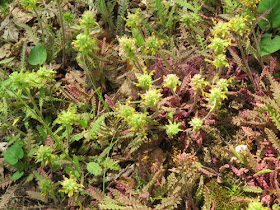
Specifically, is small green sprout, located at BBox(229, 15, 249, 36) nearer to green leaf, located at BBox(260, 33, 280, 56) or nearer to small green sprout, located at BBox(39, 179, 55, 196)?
green leaf, located at BBox(260, 33, 280, 56)

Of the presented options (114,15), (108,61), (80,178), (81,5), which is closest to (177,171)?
(80,178)

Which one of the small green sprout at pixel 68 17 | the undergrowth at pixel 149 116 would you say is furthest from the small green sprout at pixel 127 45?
the small green sprout at pixel 68 17

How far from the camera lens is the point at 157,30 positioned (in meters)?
3.43

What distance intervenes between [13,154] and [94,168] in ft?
2.86

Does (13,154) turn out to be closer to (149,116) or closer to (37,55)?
(37,55)

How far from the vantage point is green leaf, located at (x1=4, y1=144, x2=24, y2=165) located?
280 centimetres

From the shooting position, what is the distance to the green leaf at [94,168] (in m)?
2.59

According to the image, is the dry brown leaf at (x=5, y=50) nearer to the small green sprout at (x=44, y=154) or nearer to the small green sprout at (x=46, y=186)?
the small green sprout at (x=44, y=154)

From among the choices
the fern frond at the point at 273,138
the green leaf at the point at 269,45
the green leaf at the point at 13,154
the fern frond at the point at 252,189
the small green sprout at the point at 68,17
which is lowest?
the green leaf at the point at 13,154

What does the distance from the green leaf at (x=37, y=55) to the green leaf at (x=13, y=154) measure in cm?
101

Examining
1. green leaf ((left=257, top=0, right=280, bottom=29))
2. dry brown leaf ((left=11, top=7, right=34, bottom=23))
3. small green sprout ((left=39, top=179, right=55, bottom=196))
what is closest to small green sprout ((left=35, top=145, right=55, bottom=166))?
small green sprout ((left=39, top=179, right=55, bottom=196))

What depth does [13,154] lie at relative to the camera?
2855mm

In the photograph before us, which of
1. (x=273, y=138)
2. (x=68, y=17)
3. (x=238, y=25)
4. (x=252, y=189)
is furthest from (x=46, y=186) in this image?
(x=238, y=25)

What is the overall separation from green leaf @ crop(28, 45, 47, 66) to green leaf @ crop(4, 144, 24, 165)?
101cm
